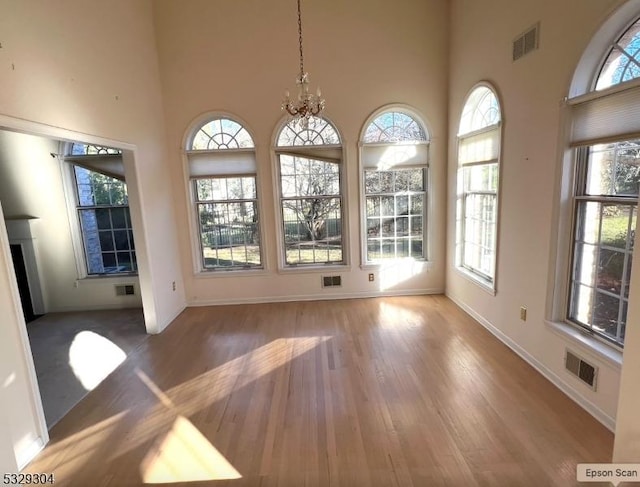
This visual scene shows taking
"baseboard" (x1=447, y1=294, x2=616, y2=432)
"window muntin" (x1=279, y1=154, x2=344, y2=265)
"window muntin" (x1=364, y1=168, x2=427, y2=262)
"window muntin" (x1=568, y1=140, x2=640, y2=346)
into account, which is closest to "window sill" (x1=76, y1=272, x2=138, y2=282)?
"window muntin" (x1=279, y1=154, x2=344, y2=265)

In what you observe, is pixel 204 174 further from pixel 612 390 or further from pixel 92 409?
pixel 612 390

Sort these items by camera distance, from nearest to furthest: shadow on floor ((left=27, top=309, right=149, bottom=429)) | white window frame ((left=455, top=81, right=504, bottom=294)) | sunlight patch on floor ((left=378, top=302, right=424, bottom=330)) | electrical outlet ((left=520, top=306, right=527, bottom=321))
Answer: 1. shadow on floor ((left=27, top=309, right=149, bottom=429))
2. electrical outlet ((left=520, top=306, right=527, bottom=321))
3. white window frame ((left=455, top=81, right=504, bottom=294))
4. sunlight patch on floor ((left=378, top=302, right=424, bottom=330))

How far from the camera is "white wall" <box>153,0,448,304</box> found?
4.62 m

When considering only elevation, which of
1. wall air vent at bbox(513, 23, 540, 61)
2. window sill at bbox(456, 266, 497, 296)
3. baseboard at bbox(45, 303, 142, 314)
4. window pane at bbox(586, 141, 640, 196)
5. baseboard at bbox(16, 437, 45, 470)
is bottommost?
baseboard at bbox(16, 437, 45, 470)

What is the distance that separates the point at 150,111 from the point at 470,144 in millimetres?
4158

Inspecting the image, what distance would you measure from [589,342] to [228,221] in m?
4.48

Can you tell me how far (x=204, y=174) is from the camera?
5.05m

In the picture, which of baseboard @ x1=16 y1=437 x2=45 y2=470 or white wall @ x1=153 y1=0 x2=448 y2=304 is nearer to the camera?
baseboard @ x1=16 y1=437 x2=45 y2=470

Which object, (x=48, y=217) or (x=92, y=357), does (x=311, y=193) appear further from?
(x=48, y=217)

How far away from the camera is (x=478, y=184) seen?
A: 4.25 meters

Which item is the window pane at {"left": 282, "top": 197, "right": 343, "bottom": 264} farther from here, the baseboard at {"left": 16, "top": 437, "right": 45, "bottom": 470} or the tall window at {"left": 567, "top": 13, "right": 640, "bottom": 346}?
the baseboard at {"left": 16, "top": 437, "right": 45, "bottom": 470}

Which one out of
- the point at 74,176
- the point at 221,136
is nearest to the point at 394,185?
the point at 221,136

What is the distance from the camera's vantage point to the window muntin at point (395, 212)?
5.14 metres

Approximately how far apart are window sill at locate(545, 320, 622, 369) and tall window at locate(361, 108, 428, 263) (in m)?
2.52
